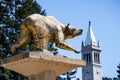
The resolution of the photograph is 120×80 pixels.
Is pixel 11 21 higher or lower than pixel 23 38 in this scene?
higher

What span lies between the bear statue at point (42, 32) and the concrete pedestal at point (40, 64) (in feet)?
2.43

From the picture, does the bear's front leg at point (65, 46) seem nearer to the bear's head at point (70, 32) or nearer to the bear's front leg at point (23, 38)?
the bear's head at point (70, 32)

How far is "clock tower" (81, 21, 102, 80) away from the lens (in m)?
120

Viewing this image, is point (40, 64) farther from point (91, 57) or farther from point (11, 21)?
point (91, 57)

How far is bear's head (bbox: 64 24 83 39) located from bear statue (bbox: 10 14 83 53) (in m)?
0.09

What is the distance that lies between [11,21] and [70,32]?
16.2 metres

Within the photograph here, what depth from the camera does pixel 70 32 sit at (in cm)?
1481

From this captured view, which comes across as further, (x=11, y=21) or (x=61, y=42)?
(x=11, y=21)

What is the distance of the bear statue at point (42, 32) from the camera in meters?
13.6

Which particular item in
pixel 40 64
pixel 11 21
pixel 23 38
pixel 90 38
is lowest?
pixel 40 64

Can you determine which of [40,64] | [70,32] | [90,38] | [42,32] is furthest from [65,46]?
[90,38]

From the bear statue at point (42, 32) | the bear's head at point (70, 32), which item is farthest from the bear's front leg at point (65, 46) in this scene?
the bear's head at point (70, 32)

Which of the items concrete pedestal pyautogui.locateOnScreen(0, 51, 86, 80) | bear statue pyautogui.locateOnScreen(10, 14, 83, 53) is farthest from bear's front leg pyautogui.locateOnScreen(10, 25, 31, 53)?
concrete pedestal pyautogui.locateOnScreen(0, 51, 86, 80)

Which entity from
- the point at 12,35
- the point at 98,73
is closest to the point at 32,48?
the point at 12,35
